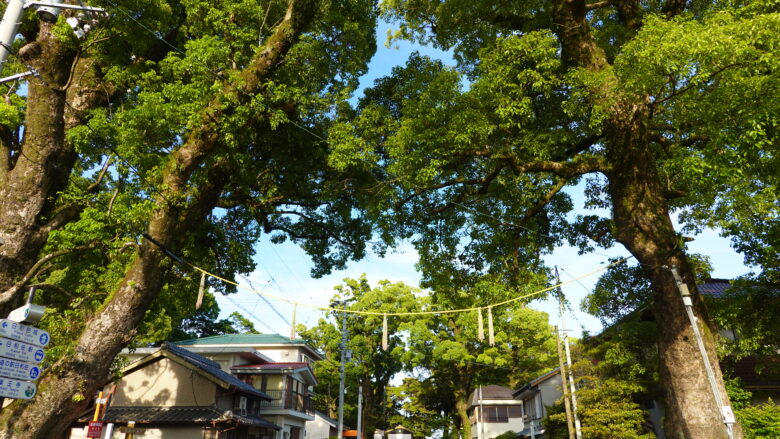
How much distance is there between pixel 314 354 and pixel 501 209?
2210cm

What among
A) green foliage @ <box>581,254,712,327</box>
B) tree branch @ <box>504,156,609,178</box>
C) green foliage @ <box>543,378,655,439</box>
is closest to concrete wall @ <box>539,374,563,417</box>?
green foliage @ <box>543,378,655,439</box>

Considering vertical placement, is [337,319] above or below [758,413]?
above

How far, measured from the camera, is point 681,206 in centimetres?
1234

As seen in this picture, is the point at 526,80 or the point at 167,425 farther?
the point at 167,425

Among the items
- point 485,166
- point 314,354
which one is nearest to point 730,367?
point 485,166

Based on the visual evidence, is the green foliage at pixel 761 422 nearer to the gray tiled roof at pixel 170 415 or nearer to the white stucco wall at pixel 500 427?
the gray tiled roof at pixel 170 415

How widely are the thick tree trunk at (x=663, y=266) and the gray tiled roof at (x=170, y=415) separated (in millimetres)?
15466

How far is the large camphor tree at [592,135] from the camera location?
6715mm

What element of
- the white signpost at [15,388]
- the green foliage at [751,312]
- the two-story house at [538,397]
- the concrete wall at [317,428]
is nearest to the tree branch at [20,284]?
the white signpost at [15,388]

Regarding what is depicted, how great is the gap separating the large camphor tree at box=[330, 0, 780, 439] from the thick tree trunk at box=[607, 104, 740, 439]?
0.08 feet

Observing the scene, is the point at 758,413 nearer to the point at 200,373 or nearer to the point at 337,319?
the point at 200,373

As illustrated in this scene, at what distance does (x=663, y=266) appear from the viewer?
8.41m

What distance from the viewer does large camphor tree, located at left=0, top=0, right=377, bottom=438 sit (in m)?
8.91

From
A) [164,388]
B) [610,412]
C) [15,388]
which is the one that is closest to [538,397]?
[610,412]
